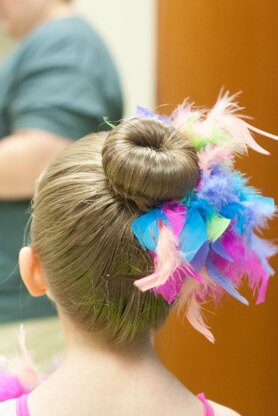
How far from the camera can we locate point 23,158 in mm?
1192

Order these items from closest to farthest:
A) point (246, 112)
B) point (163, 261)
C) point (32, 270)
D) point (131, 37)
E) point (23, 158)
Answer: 1. point (163, 261)
2. point (32, 270)
3. point (246, 112)
4. point (23, 158)
5. point (131, 37)

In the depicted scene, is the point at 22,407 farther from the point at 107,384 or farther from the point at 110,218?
the point at 110,218

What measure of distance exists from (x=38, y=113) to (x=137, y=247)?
0.50m

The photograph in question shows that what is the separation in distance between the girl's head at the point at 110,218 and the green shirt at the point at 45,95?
37 cm

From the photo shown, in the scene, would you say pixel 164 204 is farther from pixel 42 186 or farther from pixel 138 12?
pixel 138 12

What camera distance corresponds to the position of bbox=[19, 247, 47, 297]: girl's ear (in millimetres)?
868

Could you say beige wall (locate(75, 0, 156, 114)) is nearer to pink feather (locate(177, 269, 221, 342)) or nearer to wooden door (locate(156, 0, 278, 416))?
wooden door (locate(156, 0, 278, 416))

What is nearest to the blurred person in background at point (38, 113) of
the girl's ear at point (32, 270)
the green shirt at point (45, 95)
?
the green shirt at point (45, 95)

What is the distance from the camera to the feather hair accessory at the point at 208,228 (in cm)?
77

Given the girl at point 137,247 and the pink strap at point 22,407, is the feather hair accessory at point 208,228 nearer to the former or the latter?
the girl at point 137,247

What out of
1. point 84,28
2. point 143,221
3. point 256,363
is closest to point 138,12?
point 84,28

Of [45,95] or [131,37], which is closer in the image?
[45,95]

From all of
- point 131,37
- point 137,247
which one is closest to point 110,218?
point 137,247

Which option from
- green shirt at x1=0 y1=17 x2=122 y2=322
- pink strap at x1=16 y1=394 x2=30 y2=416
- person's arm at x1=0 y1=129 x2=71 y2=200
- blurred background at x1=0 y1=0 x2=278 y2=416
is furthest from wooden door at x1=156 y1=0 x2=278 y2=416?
pink strap at x1=16 y1=394 x2=30 y2=416
